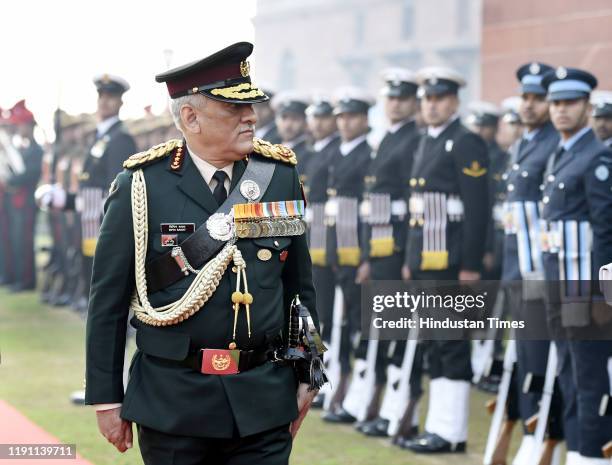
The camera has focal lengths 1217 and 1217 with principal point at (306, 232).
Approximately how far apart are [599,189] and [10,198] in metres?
12.5

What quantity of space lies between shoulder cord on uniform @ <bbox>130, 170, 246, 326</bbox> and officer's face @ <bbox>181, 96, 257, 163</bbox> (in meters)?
0.23

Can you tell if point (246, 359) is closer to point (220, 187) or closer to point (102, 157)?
point (220, 187)

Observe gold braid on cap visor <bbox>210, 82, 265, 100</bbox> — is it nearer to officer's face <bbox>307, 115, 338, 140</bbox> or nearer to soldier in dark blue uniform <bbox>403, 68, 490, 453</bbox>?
soldier in dark blue uniform <bbox>403, 68, 490, 453</bbox>

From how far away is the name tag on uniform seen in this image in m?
3.69

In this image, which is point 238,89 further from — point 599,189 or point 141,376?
point 599,189

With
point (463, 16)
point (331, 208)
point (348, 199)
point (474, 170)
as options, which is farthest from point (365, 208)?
point (463, 16)

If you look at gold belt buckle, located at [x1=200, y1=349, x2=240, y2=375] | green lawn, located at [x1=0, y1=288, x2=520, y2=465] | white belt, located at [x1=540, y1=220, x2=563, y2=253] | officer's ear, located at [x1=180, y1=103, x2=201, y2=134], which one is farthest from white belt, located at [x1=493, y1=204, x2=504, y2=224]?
gold belt buckle, located at [x1=200, y1=349, x2=240, y2=375]

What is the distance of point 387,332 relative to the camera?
23.6 feet

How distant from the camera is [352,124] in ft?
27.6

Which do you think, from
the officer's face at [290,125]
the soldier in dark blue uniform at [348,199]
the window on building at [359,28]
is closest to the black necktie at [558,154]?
the soldier in dark blue uniform at [348,199]

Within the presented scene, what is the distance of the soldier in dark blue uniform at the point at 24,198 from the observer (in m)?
16.6

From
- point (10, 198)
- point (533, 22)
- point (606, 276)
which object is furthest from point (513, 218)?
point (10, 198)

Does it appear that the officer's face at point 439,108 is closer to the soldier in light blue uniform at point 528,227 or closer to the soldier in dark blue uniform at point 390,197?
the soldier in dark blue uniform at point 390,197

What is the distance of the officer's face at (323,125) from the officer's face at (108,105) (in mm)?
1618
